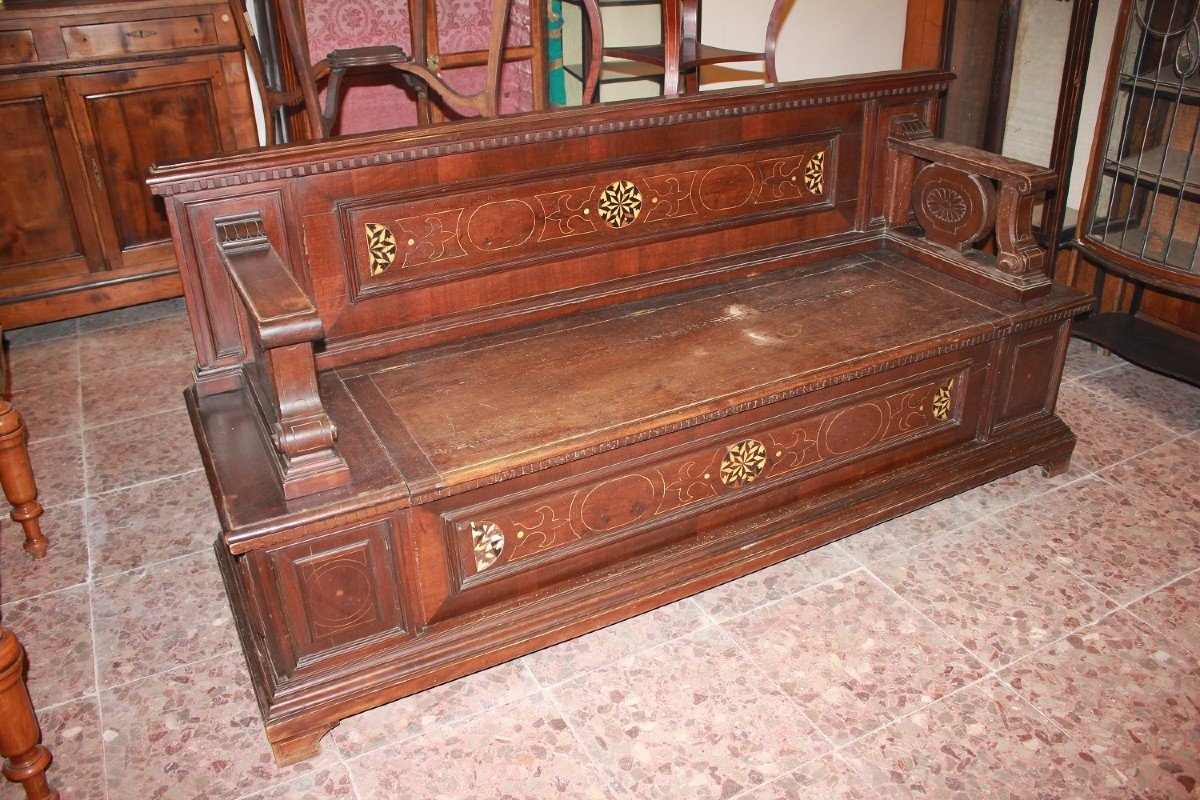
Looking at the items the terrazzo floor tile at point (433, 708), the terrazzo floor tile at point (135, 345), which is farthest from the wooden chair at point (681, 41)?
the terrazzo floor tile at point (135, 345)

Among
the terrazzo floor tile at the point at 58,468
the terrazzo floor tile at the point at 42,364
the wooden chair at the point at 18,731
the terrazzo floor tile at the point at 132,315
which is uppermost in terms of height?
the wooden chair at the point at 18,731

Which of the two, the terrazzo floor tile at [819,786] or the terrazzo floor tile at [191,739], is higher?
the terrazzo floor tile at [191,739]

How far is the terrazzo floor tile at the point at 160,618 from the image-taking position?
88.0 inches

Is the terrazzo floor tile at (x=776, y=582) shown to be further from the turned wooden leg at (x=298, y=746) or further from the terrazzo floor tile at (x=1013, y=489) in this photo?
the turned wooden leg at (x=298, y=746)

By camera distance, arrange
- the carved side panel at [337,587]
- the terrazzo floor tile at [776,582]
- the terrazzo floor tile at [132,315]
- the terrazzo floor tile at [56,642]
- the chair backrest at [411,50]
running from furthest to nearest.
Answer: the chair backrest at [411,50], the terrazzo floor tile at [132,315], the terrazzo floor tile at [776,582], the terrazzo floor tile at [56,642], the carved side panel at [337,587]

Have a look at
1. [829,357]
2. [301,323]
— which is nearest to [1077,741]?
[829,357]

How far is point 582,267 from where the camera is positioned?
8.16ft

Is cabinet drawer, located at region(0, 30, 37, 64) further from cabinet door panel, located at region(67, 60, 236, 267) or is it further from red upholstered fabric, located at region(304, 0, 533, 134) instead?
red upholstered fabric, located at region(304, 0, 533, 134)

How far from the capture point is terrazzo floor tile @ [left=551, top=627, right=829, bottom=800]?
1.92 meters

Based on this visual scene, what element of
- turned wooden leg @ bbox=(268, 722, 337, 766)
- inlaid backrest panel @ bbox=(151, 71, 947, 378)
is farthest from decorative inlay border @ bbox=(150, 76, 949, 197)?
turned wooden leg @ bbox=(268, 722, 337, 766)

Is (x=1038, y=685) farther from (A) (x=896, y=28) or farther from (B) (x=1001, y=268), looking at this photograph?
(A) (x=896, y=28)

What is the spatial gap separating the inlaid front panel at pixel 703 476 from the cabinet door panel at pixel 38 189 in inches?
101

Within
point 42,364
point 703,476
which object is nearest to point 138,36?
point 42,364

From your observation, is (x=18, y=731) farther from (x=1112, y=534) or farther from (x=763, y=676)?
(x=1112, y=534)
